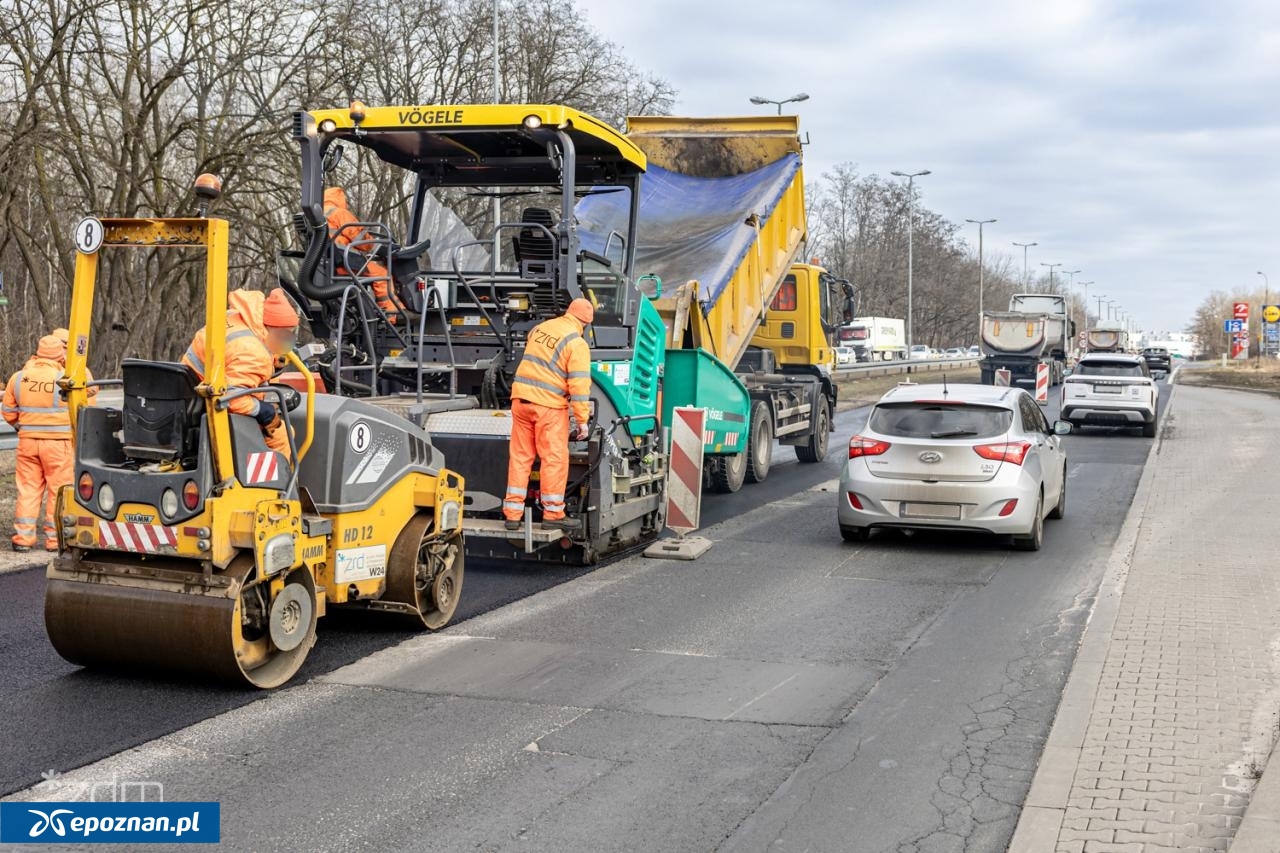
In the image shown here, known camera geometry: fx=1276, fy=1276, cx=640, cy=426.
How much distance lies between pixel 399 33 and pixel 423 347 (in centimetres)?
2484

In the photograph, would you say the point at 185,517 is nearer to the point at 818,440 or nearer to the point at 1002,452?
the point at 1002,452

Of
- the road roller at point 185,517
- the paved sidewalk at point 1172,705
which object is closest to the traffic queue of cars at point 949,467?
the paved sidewalk at point 1172,705

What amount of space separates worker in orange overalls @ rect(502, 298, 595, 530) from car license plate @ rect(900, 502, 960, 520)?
120 inches

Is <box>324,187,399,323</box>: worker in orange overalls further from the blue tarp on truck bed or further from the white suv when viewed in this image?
the white suv

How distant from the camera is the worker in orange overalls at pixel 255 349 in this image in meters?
5.95

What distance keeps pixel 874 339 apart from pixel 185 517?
210ft

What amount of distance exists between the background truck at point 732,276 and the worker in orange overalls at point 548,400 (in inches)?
109

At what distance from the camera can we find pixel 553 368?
8.84 meters

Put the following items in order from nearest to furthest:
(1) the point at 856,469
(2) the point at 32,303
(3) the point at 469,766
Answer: (3) the point at 469,766, (1) the point at 856,469, (2) the point at 32,303

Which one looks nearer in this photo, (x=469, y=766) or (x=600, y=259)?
(x=469, y=766)

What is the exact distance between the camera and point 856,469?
10734mm

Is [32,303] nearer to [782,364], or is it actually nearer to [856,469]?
[782,364]

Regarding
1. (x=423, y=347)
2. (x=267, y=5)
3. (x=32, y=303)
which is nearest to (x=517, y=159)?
(x=423, y=347)

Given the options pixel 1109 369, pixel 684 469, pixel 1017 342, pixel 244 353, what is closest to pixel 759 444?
pixel 684 469
